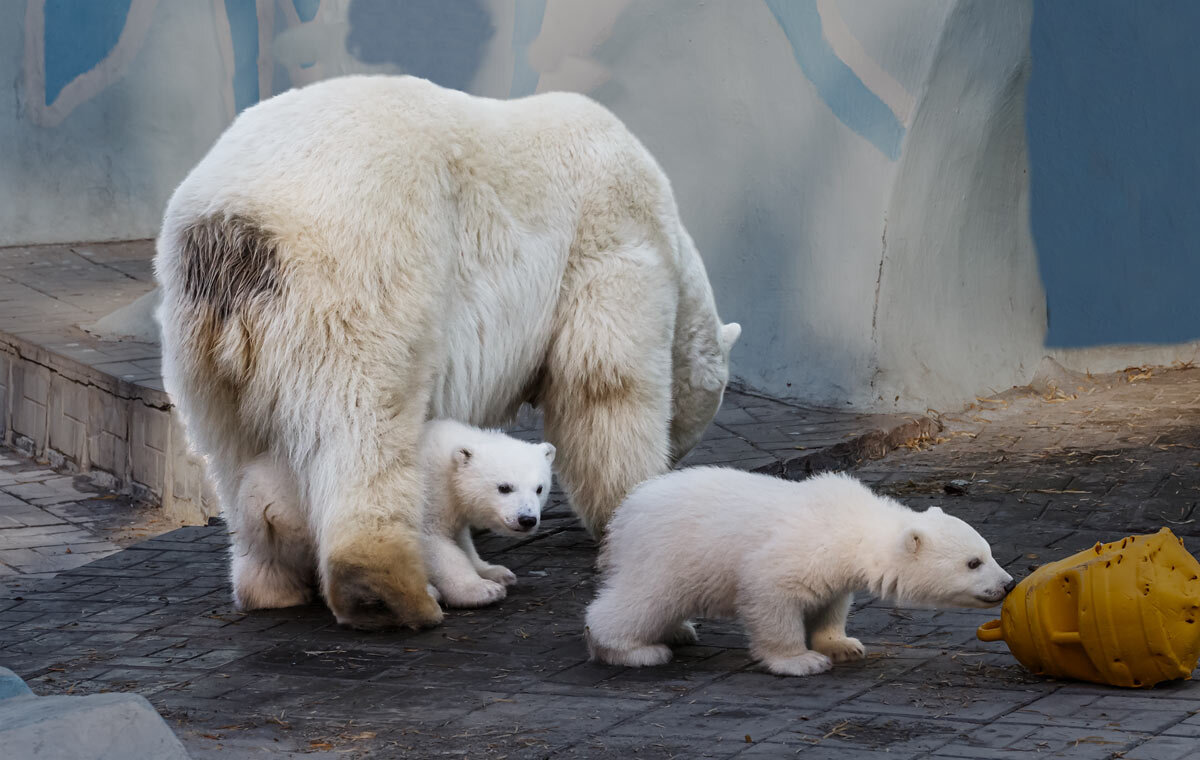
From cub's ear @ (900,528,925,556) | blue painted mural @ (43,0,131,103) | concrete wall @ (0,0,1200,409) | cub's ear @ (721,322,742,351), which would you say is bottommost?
cub's ear @ (900,528,925,556)

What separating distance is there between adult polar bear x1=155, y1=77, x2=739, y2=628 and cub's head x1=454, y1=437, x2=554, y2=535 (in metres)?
0.19

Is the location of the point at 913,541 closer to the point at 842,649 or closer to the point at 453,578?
the point at 842,649

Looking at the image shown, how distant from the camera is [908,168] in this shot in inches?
293

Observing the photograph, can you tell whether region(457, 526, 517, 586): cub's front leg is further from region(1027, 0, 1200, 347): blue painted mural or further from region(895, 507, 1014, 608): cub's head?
region(1027, 0, 1200, 347): blue painted mural

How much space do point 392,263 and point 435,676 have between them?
3.98 ft

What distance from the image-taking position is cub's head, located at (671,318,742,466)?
18.6 ft

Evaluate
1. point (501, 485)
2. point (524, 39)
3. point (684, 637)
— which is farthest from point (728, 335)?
point (524, 39)

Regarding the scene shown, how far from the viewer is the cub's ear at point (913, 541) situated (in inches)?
150

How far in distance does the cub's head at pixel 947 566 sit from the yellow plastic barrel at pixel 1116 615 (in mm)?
82

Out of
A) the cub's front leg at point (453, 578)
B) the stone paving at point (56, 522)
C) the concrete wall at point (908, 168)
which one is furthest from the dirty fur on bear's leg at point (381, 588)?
the concrete wall at point (908, 168)

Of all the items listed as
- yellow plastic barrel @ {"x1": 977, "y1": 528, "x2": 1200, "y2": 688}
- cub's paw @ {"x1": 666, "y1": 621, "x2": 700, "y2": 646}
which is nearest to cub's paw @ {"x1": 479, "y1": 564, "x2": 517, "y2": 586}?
cub's paw @ {"x1": 666, "y1": 621, "x2": 700, "y2": 646}

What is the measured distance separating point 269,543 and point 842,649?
1839mm

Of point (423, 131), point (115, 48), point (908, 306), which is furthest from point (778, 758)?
point (115, 48)

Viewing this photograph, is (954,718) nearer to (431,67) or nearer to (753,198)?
(753,198)
